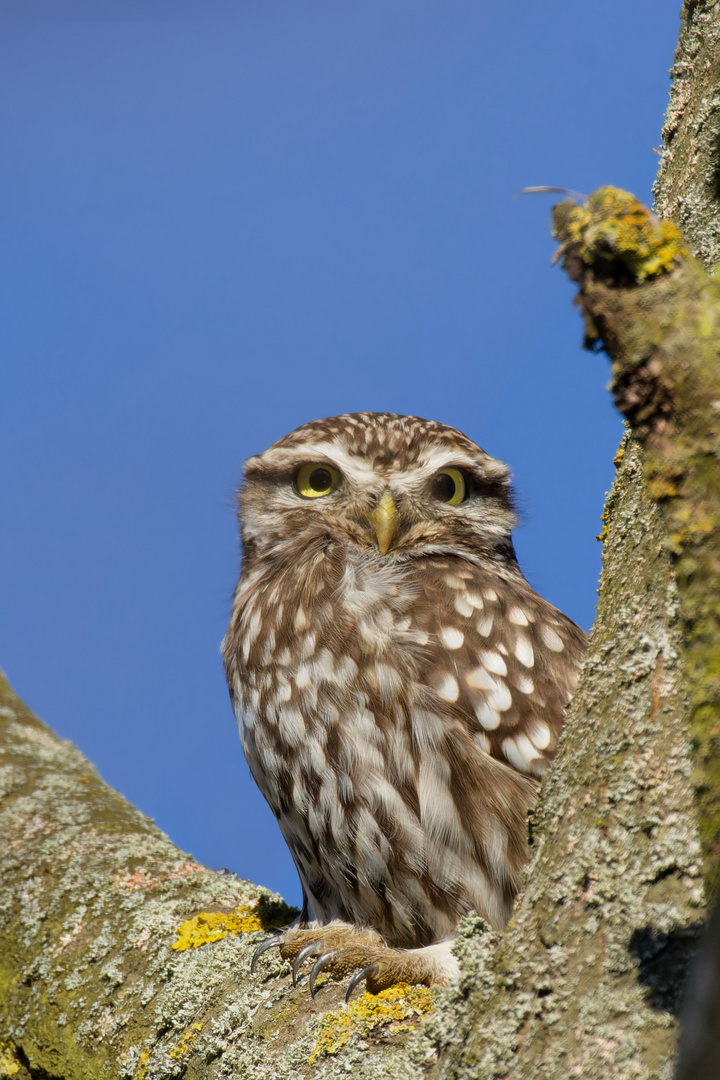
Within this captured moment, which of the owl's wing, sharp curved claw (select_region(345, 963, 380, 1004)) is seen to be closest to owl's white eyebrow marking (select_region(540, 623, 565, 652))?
the owl's wing

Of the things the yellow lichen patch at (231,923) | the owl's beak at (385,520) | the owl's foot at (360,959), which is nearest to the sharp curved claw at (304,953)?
the owl's foot at (360,959)

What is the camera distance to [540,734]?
7.52ft

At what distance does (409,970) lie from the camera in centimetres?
193

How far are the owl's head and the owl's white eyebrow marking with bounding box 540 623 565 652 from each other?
16.9 inches

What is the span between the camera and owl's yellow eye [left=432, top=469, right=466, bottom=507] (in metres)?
→ 2.96

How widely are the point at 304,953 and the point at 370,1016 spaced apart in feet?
1.24

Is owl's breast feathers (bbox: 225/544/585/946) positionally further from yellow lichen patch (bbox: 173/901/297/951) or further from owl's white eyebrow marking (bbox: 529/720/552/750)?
yellow lichen patch (bbox: 173/901/297/951)

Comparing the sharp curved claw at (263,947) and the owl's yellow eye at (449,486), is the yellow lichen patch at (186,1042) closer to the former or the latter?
the sharp curved claw at (263,947)

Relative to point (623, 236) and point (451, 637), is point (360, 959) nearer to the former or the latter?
point (451, 637)

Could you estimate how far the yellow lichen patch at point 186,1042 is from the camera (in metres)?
1.95

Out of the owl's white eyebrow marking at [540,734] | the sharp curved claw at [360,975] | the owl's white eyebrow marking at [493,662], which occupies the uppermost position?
the owl's white eyebrow marking at [493,662]

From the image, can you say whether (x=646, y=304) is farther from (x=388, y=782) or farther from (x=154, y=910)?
(x=154, y=910)

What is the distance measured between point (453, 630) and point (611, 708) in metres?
1.26

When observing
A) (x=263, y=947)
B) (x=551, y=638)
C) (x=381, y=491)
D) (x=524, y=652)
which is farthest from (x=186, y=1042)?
(x=381, y=491)
